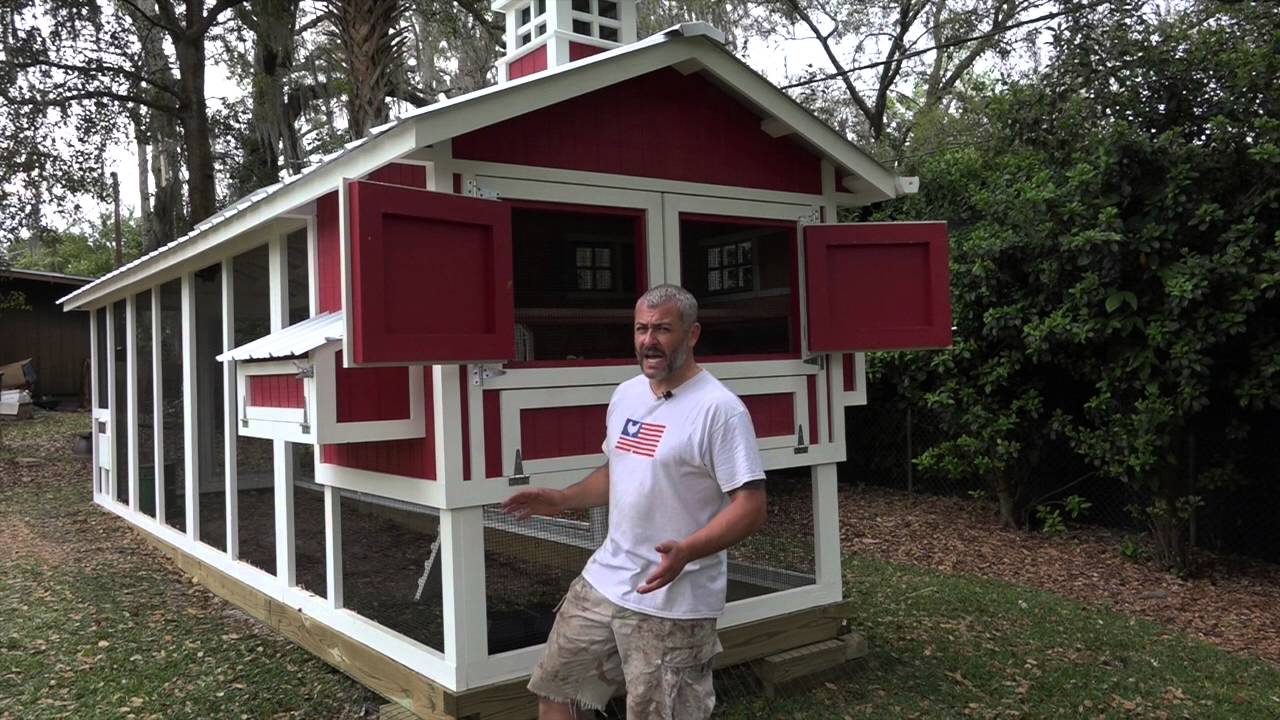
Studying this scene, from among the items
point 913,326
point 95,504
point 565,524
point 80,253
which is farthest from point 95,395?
point 80,253

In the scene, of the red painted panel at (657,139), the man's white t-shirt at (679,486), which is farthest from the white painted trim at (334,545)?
the man's white t-shirt at (679,486)

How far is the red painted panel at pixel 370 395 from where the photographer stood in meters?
3.65

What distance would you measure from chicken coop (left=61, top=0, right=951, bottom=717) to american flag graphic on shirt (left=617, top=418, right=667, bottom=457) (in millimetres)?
944

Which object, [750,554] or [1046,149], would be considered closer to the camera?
[750,554]

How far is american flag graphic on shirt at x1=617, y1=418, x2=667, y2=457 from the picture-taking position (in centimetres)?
250

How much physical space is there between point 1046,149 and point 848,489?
13.4 ft

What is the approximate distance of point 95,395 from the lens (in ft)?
29.6

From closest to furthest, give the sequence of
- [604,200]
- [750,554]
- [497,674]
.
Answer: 1. [497,674]
2. [604,200]
3. [750,554]

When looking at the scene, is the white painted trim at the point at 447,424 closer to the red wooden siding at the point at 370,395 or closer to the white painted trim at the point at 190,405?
the red wooden siding at the point at 370,395

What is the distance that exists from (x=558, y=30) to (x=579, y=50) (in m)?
0.18

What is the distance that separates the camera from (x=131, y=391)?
7719mm

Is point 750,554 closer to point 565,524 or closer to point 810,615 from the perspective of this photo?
point 810,615

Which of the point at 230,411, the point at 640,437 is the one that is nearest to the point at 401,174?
the point at 640,437

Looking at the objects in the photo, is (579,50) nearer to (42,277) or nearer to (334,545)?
(334,545)
